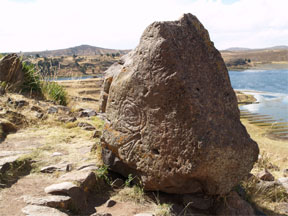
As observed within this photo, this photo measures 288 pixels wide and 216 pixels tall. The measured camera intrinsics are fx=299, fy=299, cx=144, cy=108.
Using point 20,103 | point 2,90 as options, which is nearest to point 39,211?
point 20,103

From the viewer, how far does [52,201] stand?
11.6ft

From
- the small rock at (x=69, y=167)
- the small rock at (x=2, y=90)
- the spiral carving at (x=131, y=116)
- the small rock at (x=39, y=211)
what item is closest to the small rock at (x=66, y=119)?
the small rock at (x=2, y=90)

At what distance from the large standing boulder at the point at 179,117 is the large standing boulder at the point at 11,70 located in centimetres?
578

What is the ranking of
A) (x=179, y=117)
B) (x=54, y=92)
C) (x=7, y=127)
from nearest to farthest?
(x=179, y=117)
(x=7, y=127)
(x=54, y=92)

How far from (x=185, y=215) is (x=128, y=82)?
189cm

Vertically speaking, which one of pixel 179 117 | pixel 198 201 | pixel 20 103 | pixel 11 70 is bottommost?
pixel 198 201

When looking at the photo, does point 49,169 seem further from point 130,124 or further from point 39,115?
point 39,115

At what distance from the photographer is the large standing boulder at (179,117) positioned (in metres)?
3.60

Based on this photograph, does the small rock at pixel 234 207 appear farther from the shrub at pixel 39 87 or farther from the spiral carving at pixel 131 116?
the shrub at pixel 39 87

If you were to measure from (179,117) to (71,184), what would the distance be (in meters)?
1.63

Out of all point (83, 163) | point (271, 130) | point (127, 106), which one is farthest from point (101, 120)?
point (271, 130)

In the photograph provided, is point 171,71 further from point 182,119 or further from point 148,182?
point 148,182

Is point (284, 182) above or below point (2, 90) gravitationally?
below

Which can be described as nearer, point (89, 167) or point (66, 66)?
point (89, 167)
